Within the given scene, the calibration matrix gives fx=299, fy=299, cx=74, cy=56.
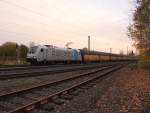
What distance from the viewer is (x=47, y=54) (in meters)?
40.6

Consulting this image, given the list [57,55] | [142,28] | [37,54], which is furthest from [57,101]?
[57,55]

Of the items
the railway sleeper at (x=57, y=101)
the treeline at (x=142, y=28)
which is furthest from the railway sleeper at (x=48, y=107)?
the treeline at (x=142, y=28)

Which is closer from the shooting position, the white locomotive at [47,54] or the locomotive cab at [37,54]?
the locomotive cab at [37,54]

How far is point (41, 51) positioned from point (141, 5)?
16.0 metres

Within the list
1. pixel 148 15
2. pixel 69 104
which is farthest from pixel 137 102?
pixel 148 15

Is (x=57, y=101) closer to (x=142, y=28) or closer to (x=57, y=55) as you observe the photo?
(x=142, y=28)

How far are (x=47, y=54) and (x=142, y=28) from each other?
15.4 m

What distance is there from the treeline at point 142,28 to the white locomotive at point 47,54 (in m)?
12.6

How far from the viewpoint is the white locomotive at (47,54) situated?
1528 inches

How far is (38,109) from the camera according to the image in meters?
8.72

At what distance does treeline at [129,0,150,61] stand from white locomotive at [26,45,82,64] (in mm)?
12628

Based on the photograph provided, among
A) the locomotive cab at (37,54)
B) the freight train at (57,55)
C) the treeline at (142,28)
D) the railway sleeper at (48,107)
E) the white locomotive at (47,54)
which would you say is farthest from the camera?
the freight train at (57,55)

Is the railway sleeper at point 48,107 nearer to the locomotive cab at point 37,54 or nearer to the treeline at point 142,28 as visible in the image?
the treeline at point 142,28

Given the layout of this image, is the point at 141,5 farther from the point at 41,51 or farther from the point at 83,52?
the point at 83,52
